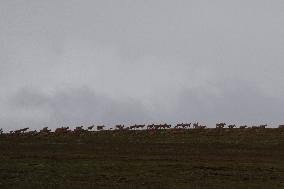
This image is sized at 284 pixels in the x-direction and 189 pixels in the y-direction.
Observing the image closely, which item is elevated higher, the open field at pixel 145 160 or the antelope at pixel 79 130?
the antelope at pixel 79 130

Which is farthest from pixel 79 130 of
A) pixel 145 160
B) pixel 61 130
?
pixel 145 160

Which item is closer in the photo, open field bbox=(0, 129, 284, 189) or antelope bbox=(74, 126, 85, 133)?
open field bbox=(0, 129, 284, 189)

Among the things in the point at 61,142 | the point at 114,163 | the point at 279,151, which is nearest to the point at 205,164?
the point at 114,163

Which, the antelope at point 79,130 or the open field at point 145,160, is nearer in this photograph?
the open field at point 145,160

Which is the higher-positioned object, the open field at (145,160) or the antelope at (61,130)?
the antelope at (61,130)

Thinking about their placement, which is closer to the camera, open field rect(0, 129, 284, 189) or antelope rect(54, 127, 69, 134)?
open field rect(0, 129, 284, 189)

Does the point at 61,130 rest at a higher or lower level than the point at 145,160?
higher

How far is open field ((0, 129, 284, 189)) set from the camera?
2519 cm

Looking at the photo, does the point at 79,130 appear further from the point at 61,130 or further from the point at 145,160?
the point at 145,160

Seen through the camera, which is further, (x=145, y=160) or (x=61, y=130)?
(x=61, y=130)

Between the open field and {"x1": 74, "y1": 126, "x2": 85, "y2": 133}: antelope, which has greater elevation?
{"x1": 74, "y1": 126, "x2": 85, "y2": 133}: antelope

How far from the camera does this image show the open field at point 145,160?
25.2m

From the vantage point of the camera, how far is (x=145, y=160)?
3142 cm

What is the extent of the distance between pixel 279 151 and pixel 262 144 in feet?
10.5
